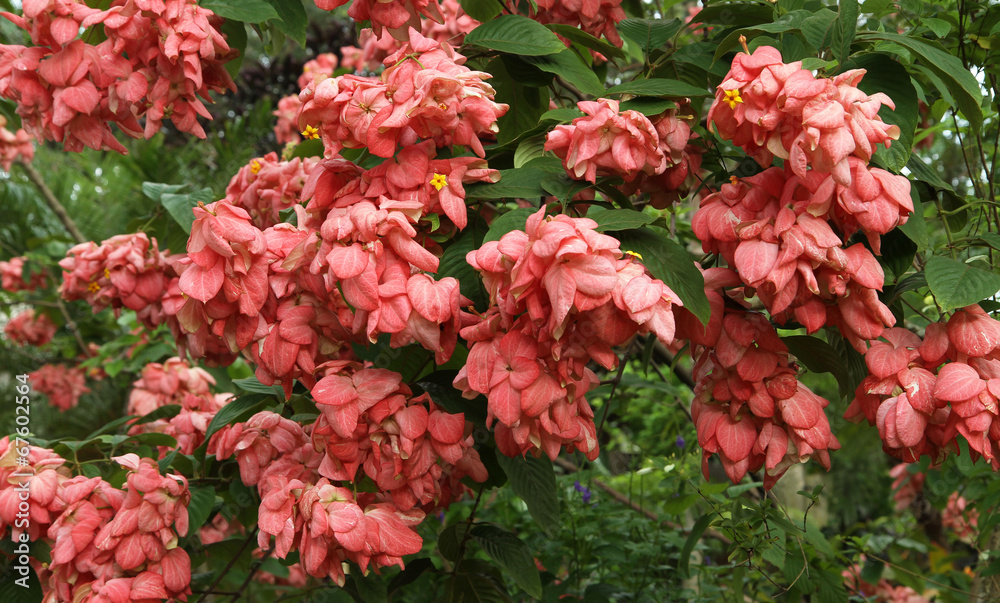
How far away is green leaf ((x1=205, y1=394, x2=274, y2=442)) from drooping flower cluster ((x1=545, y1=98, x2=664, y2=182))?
67cm

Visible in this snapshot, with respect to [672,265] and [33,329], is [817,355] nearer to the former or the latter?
[672,265]

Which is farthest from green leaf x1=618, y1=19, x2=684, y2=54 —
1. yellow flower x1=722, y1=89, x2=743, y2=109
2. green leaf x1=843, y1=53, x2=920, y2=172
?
yellow flower x1=722, y1=89, x2=743, y2=109

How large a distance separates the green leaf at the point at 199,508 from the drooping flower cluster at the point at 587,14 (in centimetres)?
92

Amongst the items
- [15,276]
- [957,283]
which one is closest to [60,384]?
[15,276]

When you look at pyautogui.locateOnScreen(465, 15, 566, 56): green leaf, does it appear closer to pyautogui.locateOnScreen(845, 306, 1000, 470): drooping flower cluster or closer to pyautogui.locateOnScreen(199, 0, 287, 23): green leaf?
pyautogui.locateOnScreen(199, 0, 287, 23): green leaf

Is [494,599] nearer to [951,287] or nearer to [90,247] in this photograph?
[951,287]

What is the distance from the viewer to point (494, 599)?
1.22m

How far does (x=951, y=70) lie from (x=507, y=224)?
52 centimetres

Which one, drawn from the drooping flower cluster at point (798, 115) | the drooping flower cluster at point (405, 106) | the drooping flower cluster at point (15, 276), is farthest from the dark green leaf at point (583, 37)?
the drooping flower cluster at point (15, 276)

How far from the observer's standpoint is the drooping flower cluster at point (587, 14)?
118cm

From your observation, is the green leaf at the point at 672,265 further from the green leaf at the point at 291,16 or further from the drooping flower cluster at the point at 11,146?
the drooping flower cluster at the point at 11,146

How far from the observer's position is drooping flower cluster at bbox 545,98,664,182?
827 mm

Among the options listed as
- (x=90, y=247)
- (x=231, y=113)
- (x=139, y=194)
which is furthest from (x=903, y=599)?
(x=231, y=113)

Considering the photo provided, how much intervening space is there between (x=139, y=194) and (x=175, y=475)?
2.85 m
